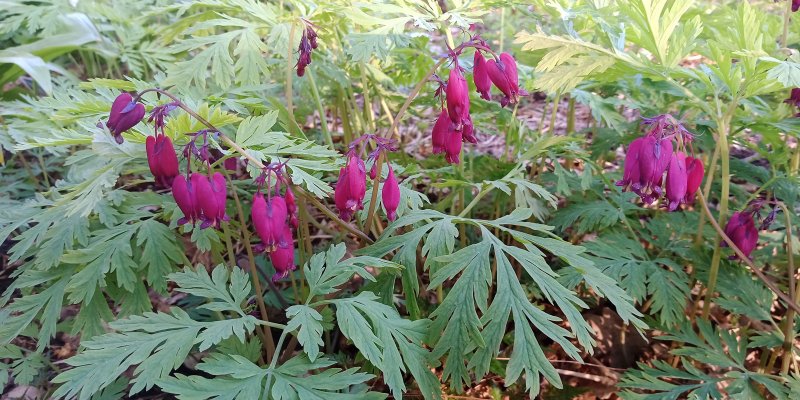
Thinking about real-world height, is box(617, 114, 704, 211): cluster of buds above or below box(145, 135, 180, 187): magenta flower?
below

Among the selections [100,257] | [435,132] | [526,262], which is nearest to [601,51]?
[435,132]

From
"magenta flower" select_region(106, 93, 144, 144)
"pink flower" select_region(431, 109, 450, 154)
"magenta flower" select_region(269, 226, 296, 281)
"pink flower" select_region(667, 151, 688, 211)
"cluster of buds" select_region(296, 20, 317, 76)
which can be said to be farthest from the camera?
"cluster of buds" select_region(296, 20, 317, 76)

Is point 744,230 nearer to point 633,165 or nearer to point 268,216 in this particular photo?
point 633,165

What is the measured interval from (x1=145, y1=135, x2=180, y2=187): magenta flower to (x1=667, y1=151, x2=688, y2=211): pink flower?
1.59 metres

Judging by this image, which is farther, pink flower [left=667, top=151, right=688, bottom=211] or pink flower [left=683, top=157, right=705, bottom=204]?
pink flower [left=683, top=157, right=705, bottom=204]

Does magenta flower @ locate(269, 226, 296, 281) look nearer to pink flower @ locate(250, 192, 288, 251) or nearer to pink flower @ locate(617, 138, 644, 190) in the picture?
pink flower @ locate(250, 192, 288, 251)

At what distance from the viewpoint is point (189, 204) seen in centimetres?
162

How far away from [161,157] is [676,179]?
1.64 meters

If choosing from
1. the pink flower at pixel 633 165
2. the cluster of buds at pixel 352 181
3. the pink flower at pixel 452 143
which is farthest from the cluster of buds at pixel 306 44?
the pink flower at pixel 633 165

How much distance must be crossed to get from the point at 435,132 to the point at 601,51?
2.23 ft

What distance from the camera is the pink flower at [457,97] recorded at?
1.78m

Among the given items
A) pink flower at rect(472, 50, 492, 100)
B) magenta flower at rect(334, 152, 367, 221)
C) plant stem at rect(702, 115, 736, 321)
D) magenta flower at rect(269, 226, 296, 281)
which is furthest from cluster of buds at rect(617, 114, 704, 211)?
magenta flower at rect(269, 226, 296, 281)

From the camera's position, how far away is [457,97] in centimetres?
179

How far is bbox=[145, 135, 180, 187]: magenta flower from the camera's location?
162 cm
